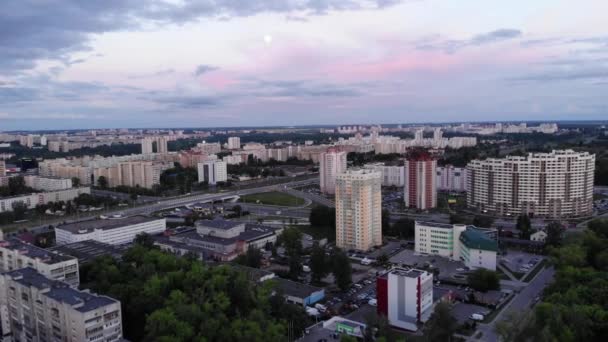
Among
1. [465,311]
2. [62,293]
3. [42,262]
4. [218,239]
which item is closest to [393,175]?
[218,239]

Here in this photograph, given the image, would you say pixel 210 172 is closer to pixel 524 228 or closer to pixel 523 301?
pixel 524 228

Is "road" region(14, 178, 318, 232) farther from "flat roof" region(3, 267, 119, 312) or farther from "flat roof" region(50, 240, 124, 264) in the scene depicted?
"flat roof" region(3, 267, 119, 312)

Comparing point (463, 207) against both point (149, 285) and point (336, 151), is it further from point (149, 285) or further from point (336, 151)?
point (149, 285)

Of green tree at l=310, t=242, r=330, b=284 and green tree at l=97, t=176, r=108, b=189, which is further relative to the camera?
green tree at l=97, t=176, r=108, b=189

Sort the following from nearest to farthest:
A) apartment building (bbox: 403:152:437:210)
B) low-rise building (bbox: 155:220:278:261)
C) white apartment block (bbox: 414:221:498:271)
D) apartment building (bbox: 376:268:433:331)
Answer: apartment building (bbox: 376:268:433:331) < white apartment block (bbox: 414:221:498:271) < low-rise building (bbox: 155:220:278:261) < apartment building (bbox: 403:152:437:210)

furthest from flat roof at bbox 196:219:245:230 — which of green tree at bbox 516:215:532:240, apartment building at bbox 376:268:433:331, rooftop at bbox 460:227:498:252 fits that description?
green tree at bbox 516:215:532:240
